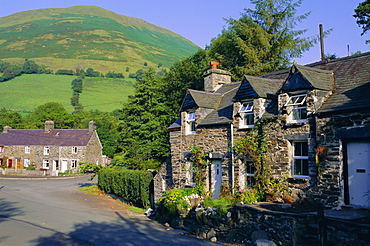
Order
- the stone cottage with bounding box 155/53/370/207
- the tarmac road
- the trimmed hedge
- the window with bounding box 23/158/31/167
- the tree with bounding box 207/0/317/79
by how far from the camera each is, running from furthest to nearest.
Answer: the window with bounding box 23/158/31/167 → the tree with bounding box 207/0/317/79 → the trimmed hedge → the tarmac road → the stone cottage with bounding box 155/53/370/207

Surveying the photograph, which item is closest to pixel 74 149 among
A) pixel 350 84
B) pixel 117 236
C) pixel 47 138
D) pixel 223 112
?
pixel 47 138

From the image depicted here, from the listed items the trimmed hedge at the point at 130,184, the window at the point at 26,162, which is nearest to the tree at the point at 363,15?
the trimmed hedge at the point at 130,184

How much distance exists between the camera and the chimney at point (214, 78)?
819 inches

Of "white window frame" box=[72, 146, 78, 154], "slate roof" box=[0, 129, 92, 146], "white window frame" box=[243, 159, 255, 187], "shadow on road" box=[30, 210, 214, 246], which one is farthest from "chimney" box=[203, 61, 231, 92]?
"white window frame" box=[72, 146, 78, 154]

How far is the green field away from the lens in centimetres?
9308

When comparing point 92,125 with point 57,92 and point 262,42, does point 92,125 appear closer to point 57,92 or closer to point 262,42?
point 262,42

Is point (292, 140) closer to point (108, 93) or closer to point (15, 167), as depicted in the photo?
point (15, 167)

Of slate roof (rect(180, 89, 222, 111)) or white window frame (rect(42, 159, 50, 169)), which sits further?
white window frame (rect(42, 159, 50, 169))

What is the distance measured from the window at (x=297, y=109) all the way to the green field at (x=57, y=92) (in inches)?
2906

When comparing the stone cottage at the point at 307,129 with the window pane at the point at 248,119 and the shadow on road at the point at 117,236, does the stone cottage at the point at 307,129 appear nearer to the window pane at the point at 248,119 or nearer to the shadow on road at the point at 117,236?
the window pane at the point at 248,119

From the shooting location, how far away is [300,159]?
12.5 m

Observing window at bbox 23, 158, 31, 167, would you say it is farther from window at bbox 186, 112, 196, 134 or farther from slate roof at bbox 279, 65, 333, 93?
slate roof at bbox 279, 65, 333, 93

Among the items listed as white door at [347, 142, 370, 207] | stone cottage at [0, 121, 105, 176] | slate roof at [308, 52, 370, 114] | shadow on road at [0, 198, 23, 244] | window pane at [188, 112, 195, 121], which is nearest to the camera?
white door at [347, 142, 370, 207]

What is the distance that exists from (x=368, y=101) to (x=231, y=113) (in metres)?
6.83
